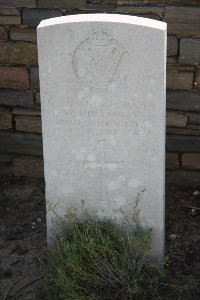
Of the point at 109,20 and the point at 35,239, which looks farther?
the point at 35,239

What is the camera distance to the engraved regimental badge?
317cm

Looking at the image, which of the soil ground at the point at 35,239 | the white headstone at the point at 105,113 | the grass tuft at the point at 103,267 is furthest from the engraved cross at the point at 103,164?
the soil ground at the point at 35,239

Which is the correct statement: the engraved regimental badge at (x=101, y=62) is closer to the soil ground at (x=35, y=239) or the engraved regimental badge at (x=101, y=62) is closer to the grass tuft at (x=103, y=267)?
the grass tuft at (x=103, y=267)

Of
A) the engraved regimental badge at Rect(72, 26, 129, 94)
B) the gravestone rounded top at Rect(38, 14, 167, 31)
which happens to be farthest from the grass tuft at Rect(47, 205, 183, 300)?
the gravestone rounded top at Rect(38, 14, 167, 31)

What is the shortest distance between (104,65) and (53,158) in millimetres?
669

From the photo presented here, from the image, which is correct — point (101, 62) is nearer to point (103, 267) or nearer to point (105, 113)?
point (105, 113)

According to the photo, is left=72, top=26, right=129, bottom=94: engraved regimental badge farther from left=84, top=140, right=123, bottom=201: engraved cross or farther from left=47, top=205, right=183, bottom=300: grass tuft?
left=47, top=205, right=183, bottom=300: grass tuft

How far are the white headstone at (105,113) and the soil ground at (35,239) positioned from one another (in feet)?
0.89

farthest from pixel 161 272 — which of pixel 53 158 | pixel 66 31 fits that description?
pixel 66 31

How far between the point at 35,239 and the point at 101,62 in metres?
1.47

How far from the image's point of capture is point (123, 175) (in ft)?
11.4

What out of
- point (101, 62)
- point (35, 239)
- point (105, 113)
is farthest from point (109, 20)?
point (35, 239)

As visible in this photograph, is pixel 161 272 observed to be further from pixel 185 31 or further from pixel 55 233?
pixel 185 31

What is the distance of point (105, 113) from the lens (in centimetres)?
333
